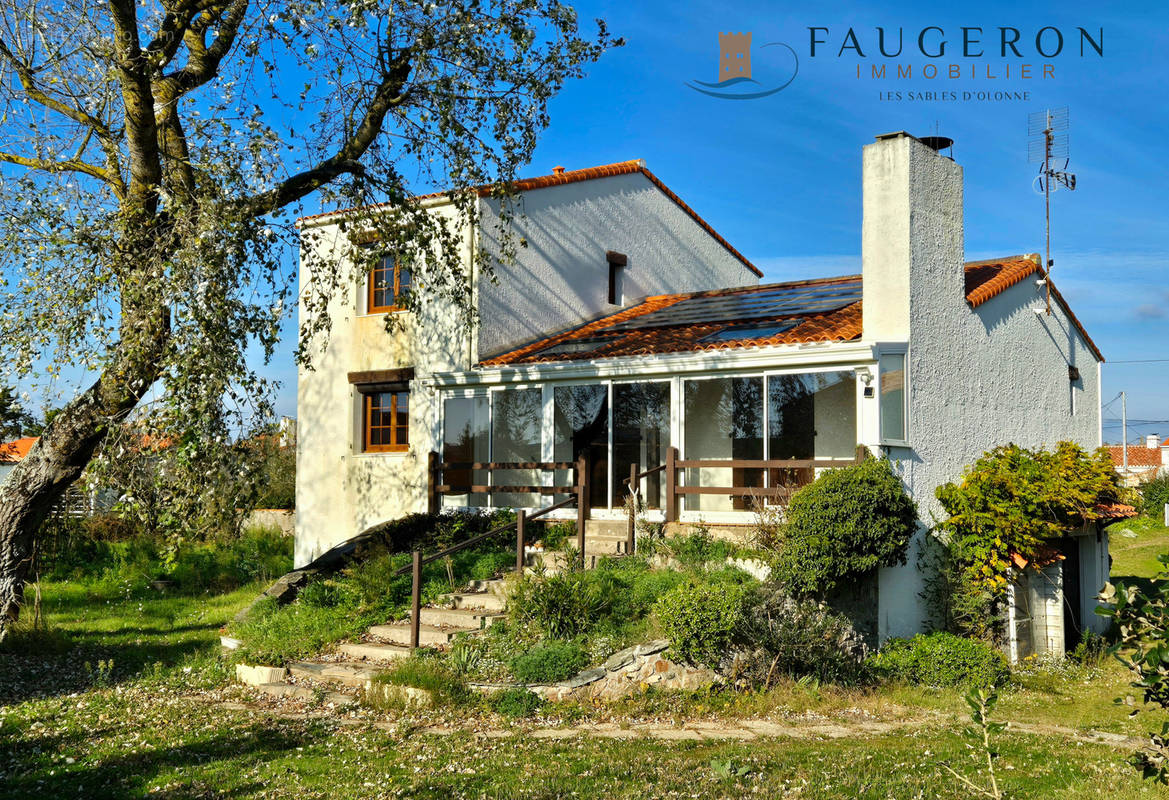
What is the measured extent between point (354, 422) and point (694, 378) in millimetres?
7211

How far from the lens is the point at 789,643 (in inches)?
417

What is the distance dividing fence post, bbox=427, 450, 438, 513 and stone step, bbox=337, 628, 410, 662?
535 centimetres

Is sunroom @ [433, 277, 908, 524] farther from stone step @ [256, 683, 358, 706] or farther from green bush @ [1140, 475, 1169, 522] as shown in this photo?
green bush @ [1140, 475, 1169, 522]

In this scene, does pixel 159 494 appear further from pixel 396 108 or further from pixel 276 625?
pixel 396 108

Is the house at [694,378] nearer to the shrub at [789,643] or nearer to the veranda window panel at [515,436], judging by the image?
the veranda window panel at [515,436]

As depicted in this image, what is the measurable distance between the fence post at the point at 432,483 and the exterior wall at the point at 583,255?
2.12 metres

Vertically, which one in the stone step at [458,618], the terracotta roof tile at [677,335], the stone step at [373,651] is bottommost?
the stone step at [373,651]

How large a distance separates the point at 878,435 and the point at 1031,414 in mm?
6180

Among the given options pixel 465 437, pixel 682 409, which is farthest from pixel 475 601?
pixel 465 437

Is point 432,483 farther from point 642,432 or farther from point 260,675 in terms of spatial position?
point 260,675

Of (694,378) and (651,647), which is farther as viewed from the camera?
(694,378)

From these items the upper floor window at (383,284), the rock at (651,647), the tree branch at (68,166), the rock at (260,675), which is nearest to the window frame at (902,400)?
the rock at (651,647)

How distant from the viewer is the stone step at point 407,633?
38.6 ft

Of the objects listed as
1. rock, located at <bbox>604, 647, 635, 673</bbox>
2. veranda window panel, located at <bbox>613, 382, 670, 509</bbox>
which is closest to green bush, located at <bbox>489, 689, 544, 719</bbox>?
rock, located at <bbox>604, 647, 635, 673</bbox>
